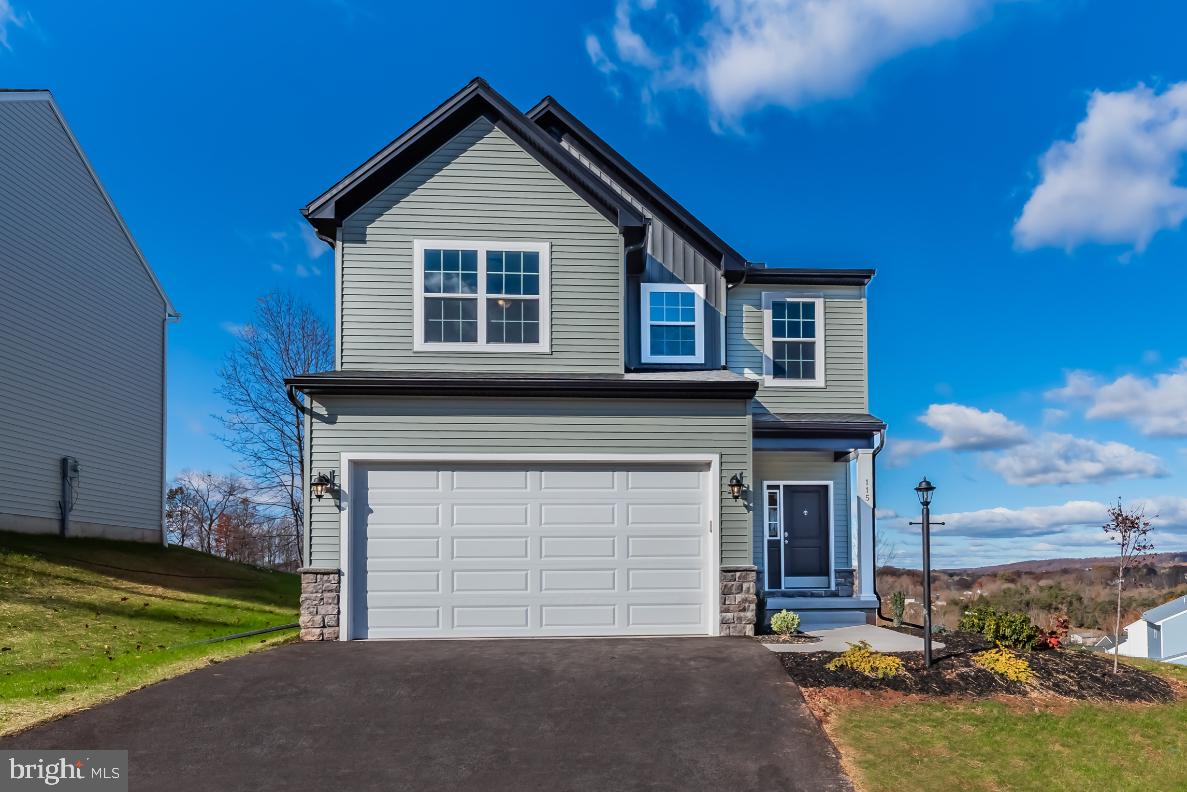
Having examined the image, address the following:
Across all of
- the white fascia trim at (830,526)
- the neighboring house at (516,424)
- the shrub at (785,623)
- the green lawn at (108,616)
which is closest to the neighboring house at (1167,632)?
the white fascia trim at (830,526)

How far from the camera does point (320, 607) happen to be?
10320 millimetres

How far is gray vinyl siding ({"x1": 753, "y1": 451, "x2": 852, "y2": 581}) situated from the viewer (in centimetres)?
1355

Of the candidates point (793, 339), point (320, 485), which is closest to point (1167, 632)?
point (793, 339)

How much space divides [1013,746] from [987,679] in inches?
72.0

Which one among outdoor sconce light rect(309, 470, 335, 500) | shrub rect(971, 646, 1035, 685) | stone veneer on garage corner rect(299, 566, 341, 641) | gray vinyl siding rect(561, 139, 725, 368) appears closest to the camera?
shrub rect(971, 646, 1035, 685)

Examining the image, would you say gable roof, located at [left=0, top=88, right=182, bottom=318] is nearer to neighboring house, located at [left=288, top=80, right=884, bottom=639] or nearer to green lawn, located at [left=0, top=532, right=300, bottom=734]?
green lawn, located at [left=0, top=532, right=300, bottom=734]

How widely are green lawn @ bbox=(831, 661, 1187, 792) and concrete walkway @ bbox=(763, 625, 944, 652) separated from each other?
210cm

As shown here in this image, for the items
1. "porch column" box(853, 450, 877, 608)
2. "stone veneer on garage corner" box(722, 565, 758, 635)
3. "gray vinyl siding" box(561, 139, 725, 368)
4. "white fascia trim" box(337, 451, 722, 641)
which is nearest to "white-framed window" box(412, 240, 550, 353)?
"white fascia trim" box(337, 451, 722, 641)

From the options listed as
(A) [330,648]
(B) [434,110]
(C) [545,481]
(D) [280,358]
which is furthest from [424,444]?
(D) [280,358]

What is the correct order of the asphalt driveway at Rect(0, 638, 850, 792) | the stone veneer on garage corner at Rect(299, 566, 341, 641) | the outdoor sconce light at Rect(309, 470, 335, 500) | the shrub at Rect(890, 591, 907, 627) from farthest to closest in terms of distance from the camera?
1. the shrub at Rect(890, 591, 907, 627)
2. the outdoor sconce light at Rect(309, 470, 335, 500)
3. the stone veneer on garage corner at Rect(299, 566, 341, 641)
4. the asphalt driveway at Rect(0, 638, 850, 792)

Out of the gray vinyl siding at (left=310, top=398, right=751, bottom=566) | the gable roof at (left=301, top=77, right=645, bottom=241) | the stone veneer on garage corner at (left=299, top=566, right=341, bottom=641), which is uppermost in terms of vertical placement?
the gable roof at (left=301, top=77, right=645, bottom=241)

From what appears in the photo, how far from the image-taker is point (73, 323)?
60.7ft

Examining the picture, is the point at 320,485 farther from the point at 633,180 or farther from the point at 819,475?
the point at 819,475

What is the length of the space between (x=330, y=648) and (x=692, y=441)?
18.7 feet
